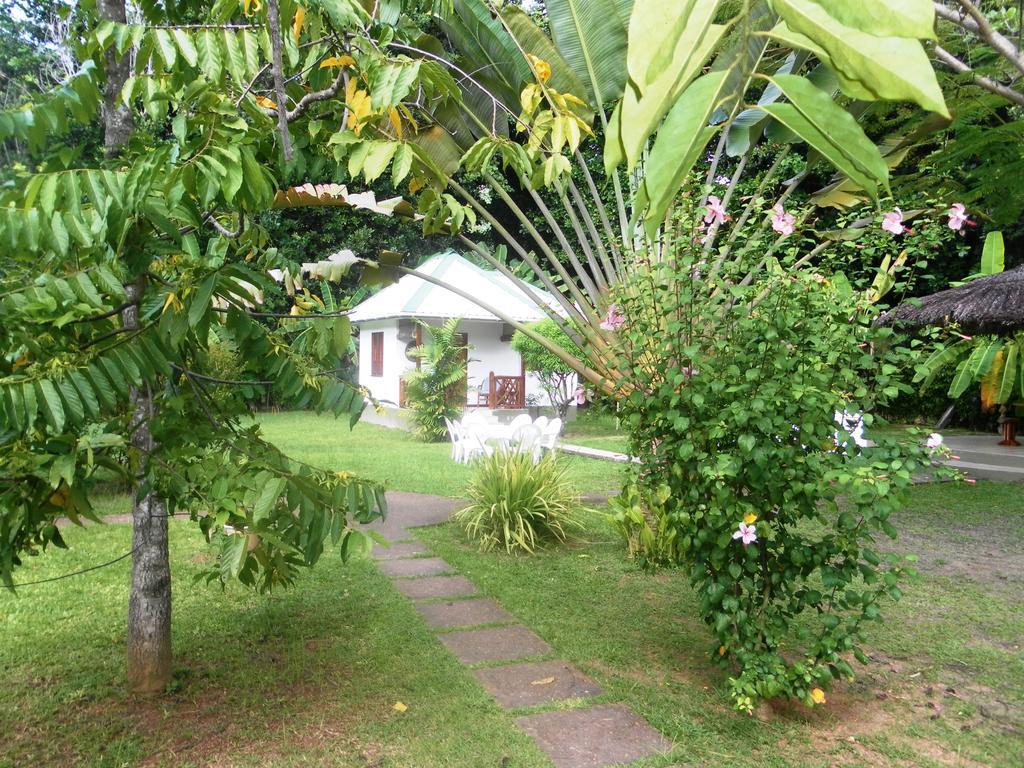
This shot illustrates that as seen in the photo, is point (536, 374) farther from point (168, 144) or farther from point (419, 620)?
point (168, 144)

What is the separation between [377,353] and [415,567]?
1594cm

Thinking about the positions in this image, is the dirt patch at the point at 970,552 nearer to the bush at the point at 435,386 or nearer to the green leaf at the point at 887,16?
the green leaf at the point at 887,16

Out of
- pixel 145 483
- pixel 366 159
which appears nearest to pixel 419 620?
pixel 145 483

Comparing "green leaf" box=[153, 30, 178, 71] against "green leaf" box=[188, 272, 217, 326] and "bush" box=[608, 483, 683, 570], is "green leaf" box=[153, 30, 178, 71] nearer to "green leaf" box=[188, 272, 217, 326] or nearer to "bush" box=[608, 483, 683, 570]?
"green leaf" box=[188, 272, 217, 326]

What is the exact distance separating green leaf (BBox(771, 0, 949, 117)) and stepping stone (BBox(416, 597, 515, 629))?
5.19 m

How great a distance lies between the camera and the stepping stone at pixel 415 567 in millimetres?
6566

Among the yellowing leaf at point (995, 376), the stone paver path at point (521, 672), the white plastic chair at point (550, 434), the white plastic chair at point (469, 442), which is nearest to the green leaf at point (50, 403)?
the stone paver path at point (521, 672)

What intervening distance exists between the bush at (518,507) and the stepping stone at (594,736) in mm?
3371

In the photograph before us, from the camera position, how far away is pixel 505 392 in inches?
780

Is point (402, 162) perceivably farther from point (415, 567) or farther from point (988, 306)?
point (988, 306)

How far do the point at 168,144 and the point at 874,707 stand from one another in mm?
4304

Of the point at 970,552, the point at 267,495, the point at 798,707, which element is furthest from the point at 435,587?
the point at 970,552

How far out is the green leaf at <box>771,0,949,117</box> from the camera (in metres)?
0.43

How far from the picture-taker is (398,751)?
11.9ft
